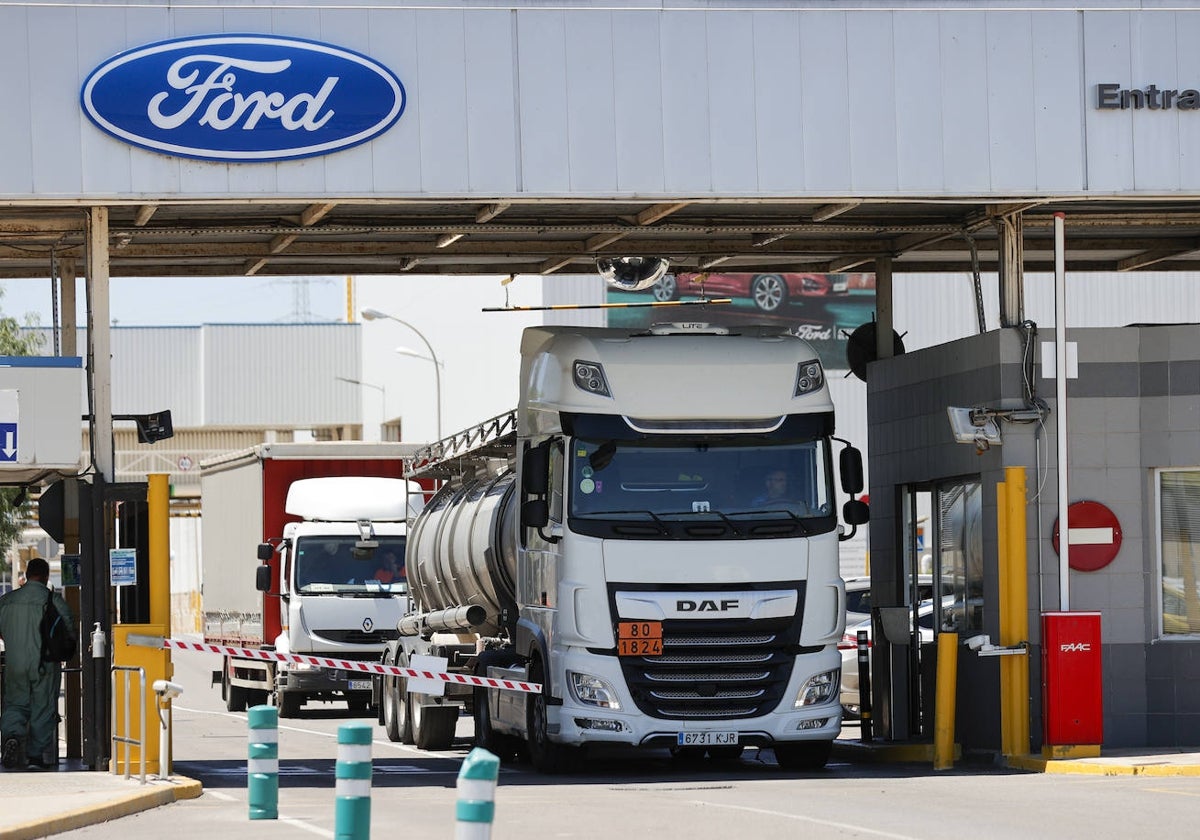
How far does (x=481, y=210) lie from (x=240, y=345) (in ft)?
242

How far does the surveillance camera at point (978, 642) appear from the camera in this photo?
1834 cm

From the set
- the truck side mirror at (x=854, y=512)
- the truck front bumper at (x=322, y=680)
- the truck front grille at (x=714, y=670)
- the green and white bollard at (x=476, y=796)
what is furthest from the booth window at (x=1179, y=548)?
the truck front bumper at (x=322, y=680)

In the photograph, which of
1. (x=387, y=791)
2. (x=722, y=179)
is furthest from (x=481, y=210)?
(x=387, y=791)

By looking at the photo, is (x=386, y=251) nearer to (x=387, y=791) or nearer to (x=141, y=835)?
(x=387, y=791)

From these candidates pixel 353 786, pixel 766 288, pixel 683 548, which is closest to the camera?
pixel 353 786

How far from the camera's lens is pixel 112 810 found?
14.4m

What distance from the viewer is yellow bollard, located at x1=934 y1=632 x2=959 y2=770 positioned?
18812 millimetres

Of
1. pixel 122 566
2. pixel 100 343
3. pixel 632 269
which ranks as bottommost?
pixel 122 566

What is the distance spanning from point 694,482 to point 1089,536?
392 centimetres

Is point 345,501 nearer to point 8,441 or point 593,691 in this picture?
point 8,441

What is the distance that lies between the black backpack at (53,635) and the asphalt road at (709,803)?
1.56m

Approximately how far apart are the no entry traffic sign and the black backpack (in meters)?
8.99

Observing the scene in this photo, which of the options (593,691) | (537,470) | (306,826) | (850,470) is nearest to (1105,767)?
(850,470)

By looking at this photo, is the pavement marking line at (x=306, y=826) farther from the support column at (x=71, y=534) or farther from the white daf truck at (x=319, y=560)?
the white daf truck at (x=319, y=560)
